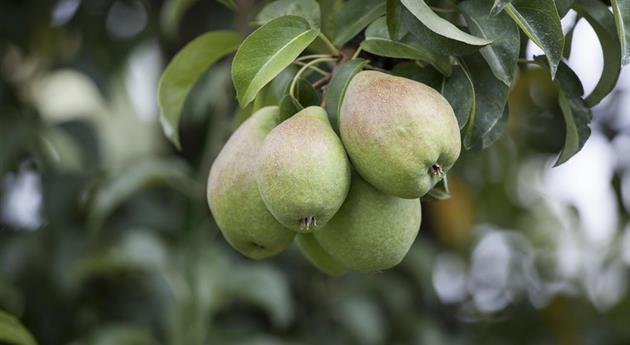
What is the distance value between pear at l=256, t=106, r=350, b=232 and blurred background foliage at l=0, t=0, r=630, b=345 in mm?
832

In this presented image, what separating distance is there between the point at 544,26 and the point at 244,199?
0.90 feet

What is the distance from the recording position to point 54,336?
1737 millimetres

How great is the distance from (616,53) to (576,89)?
6 cm

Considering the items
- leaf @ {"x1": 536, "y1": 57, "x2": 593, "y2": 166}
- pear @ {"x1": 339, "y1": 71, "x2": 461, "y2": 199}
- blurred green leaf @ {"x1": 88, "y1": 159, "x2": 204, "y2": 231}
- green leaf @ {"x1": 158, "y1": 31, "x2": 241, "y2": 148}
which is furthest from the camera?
blurred green leaf @ {"x1": 88, "y1": 159, "x2": 204, "y2": 231}

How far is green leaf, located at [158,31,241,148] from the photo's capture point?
0.86 m

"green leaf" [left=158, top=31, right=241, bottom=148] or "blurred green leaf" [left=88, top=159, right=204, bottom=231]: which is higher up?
"green leaf" [left=158, top=31, right=241, bottom=148]

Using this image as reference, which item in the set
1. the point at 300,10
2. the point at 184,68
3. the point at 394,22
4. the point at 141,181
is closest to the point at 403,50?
the point at 394,22

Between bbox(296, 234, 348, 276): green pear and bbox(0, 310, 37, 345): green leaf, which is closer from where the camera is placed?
bbox(296, 234, 348, 276): green pear

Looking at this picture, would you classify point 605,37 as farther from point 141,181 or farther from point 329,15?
point 141,181

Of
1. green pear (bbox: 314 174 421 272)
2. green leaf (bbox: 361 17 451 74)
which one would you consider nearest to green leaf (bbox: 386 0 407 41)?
green leaf (bbox: 361 17 451 74)

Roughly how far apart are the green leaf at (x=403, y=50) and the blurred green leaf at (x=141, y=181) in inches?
32.9

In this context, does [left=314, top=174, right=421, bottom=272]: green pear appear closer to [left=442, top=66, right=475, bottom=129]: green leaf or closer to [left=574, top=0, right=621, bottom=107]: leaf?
[left=442, top=66, right=475, bottom=129]: green leaf

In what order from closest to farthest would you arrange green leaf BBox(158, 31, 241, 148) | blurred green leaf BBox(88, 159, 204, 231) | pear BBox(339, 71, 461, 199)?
pear BBox(339, 71, 461, 199), green leaf BBox(158, 31, 241, 148), blurred green leaf BBox(88, 159, 204, 231)

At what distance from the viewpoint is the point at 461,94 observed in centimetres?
70
